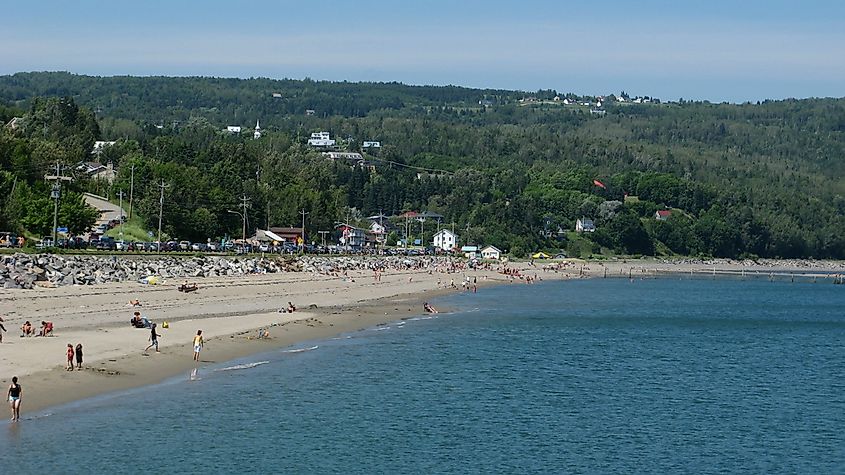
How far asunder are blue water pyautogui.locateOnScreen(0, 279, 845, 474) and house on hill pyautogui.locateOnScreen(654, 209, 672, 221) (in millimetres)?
131235

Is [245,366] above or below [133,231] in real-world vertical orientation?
above

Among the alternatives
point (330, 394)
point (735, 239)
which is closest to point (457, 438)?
point (330, 394)

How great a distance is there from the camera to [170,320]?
41344mm

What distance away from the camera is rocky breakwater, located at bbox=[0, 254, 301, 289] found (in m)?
50.1

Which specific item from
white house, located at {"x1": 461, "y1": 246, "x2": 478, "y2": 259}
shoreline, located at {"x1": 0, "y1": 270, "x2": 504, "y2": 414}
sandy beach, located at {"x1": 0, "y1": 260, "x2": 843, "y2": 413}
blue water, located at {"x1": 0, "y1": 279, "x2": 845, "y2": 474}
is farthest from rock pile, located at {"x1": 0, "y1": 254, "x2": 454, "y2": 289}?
white house, located at {"x1": 461, "y1": 246, "x2": 478, "y2": 259}

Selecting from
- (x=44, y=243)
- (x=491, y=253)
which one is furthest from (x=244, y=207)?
(x=491, y=253)

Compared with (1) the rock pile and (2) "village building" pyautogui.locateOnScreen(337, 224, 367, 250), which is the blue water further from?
(2) "village building" pyautogui.locateOnScreen(337, 224, 367, 250)

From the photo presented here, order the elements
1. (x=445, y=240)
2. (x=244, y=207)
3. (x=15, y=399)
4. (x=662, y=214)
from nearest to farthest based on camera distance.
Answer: (x=15, y=399)
(x=244, y=207)
(x=445, y=240)
(x=662, y=214)

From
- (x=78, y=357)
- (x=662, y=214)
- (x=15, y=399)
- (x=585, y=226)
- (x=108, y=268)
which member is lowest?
(x=585, y=226)

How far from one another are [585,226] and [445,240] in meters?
30.9

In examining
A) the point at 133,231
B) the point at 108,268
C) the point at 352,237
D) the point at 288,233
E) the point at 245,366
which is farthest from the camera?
the point at 352,237

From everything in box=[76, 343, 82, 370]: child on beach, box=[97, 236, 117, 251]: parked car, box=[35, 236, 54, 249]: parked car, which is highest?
box=[76, 343, 82, 370]: child on beach

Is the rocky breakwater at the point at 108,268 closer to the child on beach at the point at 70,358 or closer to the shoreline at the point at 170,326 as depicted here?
the shoreline at the point at 170,326

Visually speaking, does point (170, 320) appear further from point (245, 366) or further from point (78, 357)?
point (78, 357)
